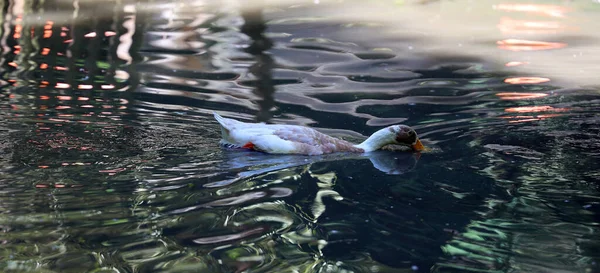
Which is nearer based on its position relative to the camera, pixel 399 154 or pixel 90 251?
pixel 90 251

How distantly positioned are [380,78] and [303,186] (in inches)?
202

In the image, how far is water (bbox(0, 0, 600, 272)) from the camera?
5.14 metres

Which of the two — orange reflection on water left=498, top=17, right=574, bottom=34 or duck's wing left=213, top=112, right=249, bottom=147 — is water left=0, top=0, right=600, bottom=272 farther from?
duck's wing left=213, top=112, right=249, bottom=147

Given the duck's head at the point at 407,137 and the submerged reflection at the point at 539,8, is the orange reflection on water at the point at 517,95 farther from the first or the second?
the submerged reflection at the point at 539,8

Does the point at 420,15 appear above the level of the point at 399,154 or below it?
above

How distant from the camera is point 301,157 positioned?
25.4ft

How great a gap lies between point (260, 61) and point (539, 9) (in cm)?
788

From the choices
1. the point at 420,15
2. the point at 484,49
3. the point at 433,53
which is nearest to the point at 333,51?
the point at 433,53

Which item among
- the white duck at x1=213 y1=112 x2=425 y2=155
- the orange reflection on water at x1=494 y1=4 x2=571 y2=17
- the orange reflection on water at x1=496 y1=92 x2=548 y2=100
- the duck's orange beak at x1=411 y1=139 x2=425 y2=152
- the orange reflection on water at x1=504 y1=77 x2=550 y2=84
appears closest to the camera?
the white duck at x1=213 y1=112 x2=425 y2=155

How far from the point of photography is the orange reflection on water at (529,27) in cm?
1497

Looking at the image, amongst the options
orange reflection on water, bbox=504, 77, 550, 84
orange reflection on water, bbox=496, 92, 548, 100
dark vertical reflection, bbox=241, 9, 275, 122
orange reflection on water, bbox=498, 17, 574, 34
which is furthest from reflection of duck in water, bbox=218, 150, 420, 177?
orange reflection on water, bbox=498, 17, 574, 34

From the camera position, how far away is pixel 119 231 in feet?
17.6

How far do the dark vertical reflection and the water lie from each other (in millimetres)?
52

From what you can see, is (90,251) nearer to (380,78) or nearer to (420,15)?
(380,78)
